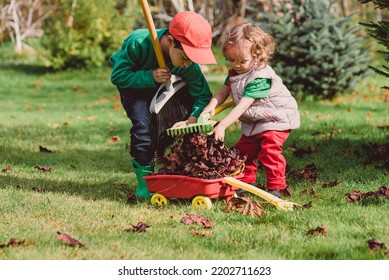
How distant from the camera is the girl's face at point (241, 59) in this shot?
4395mm

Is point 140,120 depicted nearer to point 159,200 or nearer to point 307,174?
point 159,200

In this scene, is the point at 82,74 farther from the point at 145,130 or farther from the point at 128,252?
the point at 128,252

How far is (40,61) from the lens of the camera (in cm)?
1773

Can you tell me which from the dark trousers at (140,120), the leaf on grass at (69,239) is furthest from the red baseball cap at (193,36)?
the leaf on grass at (69,239)

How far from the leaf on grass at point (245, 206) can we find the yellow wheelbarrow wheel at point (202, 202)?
119 mm

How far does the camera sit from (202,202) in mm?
4262

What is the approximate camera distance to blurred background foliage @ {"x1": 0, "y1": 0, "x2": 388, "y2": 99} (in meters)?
9.84

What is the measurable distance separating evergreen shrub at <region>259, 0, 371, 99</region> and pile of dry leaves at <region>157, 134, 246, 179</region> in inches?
221

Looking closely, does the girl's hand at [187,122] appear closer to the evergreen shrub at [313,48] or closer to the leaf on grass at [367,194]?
the leaf on grass at [367,194]

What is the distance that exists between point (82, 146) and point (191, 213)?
326 cm

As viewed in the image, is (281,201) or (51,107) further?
(51,107)

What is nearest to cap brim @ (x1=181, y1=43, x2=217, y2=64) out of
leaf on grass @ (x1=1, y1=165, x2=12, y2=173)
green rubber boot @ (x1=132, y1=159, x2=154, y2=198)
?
green rubber boot @ (x1=132, y1=159, x2=154, y2=198)

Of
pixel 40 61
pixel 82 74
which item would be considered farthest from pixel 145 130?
pixel 40 61

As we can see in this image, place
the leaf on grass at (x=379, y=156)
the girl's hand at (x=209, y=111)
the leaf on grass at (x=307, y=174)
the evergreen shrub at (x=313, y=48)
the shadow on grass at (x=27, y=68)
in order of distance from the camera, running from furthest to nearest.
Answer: the shadow on grass at (x=27, y=68) < the evergreen shrub at (x=313, y=48) < the leaf on grass at (x=379, y=156) < the leaf on grass at (x=307, y=174) < the girl's hand at (x=209, y=111)
